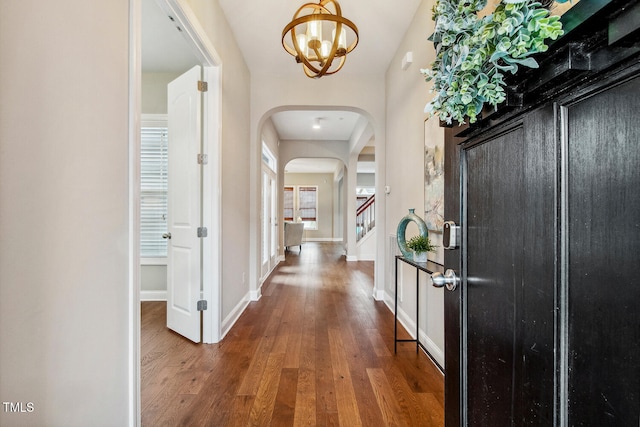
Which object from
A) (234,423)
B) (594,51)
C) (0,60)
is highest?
(0,60)

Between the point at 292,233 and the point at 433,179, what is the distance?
6.79 m

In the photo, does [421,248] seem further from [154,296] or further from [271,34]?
[154,296]

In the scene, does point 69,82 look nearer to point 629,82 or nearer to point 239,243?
point 629,82

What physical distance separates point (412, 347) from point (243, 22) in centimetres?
336

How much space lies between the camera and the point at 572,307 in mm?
545

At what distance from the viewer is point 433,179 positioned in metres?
2.20

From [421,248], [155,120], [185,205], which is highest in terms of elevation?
[155,120]

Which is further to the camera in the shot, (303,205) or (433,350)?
(303,205)

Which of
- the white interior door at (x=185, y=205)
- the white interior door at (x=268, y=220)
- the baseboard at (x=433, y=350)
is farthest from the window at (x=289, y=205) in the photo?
the baseboard at (x=433, y=350)

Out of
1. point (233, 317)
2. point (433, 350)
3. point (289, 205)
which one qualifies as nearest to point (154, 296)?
point (233, 317)

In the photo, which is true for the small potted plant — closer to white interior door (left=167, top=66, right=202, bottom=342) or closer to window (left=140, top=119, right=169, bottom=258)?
white interior door (left=167, top=66, right=202, bottom=342)

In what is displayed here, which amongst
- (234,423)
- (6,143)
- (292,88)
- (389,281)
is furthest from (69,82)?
(389,281)

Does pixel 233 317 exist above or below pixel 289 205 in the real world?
below

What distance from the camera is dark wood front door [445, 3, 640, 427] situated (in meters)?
0.45
